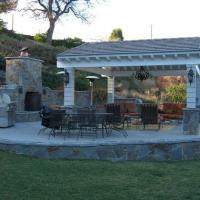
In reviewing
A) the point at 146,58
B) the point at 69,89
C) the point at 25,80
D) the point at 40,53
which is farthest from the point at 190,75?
the point at 40,53

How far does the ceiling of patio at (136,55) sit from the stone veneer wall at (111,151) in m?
3.94

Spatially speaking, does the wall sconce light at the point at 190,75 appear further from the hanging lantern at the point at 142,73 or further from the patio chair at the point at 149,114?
the hanging lantern at the point at 142,73

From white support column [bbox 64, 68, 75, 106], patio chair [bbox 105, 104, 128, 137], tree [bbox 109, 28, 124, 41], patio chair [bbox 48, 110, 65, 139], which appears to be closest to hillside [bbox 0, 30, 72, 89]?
white support column [bbox 64, 68, 75, 106]

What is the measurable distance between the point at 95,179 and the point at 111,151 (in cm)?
304

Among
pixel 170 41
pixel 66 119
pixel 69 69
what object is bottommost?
pixel 66 119

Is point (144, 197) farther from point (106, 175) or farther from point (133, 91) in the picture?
point (133, 91)

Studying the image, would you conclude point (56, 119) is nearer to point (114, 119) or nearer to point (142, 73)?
point (114, 119)

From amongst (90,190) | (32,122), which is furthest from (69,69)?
(90,190)

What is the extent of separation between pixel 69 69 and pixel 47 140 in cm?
513

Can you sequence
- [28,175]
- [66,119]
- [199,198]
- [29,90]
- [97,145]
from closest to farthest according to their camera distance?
[199,198] < [28,175] < [97,145] < [66,119] < [29,90]

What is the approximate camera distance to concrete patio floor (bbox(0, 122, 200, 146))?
12.9 metres

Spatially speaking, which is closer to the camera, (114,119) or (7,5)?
(114,119)

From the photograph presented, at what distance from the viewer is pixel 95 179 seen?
9836mm

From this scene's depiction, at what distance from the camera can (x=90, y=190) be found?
28.7 feet
